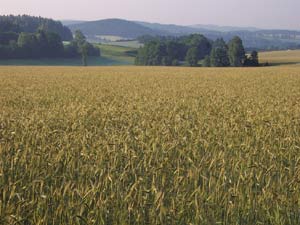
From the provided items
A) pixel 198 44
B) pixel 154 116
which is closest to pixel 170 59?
pixel 198 44

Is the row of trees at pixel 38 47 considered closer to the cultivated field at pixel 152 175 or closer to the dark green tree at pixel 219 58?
the dark green tree at pixel 219 58

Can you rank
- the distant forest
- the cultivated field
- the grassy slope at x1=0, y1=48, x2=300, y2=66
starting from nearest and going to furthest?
the cultivated field, the grassy slope at x1=0, y1=48, x2=300, y2=66, the distant forest

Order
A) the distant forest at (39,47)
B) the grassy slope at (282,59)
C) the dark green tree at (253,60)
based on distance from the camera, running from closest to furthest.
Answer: the dark green tree at (253,60) < the grassy slope at (282,59) < the distant forest at (39,47)

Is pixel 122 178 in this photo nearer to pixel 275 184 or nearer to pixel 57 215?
pixel 57 215

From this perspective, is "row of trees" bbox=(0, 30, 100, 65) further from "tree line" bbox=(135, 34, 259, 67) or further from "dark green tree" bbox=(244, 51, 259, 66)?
"dark green tree" bbox=(244, 51, 259, 66)

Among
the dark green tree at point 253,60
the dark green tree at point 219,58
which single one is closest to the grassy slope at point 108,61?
the dark green tree at point 253,60

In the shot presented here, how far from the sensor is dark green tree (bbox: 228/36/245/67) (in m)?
85.5

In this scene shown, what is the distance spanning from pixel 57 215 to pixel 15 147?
91.2 inches

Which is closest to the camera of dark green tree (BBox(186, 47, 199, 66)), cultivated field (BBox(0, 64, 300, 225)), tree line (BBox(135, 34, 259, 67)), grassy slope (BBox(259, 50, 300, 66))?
cultivated field (BBox(0, 64, 300, 225))

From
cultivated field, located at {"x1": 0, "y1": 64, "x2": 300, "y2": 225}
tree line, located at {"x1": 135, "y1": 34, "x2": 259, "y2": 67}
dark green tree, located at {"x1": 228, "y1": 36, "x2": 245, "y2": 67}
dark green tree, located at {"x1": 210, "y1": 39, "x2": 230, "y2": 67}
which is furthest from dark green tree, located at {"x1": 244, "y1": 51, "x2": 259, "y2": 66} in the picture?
cultivated field, located at {"x1": 0, "y1": 64, "x2": 300, "y2": 225}

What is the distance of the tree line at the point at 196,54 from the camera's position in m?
85.8

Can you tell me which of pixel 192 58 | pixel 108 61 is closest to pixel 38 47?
pixel 108 61

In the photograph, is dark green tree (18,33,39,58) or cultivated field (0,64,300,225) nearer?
cultivated field (0,64,300,225)

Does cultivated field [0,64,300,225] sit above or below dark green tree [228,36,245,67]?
above
